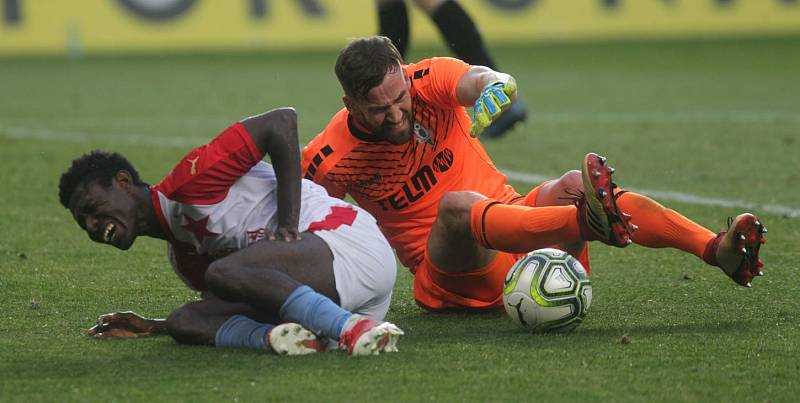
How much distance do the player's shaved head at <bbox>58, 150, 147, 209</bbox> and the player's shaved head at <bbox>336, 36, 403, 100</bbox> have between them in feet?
2.41

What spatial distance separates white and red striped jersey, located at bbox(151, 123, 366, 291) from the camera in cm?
397

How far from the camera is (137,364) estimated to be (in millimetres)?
3662

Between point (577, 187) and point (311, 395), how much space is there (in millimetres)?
1508

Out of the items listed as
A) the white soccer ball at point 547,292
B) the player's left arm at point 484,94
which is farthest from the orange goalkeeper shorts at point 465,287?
the player's left arm at point 484,94

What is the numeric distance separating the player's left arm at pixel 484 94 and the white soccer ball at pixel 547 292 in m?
0.45

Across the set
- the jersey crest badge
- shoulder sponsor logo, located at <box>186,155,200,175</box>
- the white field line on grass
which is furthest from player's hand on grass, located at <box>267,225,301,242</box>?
the white field line on grass

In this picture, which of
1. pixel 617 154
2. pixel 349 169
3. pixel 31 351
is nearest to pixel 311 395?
pixel 31 351

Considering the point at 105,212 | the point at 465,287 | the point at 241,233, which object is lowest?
the point at 465,287

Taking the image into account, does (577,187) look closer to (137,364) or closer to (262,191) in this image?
(262,191)

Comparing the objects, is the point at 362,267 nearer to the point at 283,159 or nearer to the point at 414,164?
the point at 283,159

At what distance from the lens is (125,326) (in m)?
4.06

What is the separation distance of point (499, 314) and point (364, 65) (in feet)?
3.05

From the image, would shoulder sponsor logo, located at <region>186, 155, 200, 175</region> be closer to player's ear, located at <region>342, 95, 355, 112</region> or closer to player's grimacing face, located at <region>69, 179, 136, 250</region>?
player's grimacing face, located at <region>69, 179, 136, 250</region>

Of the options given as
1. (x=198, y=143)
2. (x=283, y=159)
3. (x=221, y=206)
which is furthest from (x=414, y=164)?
(x=198, y=143)
